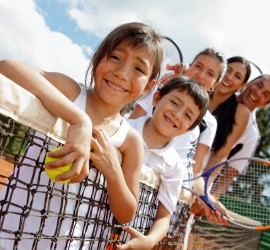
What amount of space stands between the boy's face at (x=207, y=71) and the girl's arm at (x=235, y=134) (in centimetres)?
58

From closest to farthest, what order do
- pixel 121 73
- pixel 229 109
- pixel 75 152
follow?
pixel 75 152, pixel 121 73, pixel 229 109

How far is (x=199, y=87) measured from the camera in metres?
2.52

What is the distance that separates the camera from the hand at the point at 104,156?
53.9 inches

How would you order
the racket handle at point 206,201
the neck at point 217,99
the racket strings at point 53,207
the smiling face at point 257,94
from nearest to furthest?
the racket strings at point 53,207 < the racket handle at point 206,201 < the neck at point 217,99 < the smiling face at point 257,94

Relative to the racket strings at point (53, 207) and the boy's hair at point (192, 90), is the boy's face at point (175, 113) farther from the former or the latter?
the racket strings at point (53, 207)

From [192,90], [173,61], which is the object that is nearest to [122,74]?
[192,90]

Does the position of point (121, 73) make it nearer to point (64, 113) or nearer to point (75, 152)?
point (64, 113)

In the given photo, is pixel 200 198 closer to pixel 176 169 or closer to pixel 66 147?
pixel 176 169

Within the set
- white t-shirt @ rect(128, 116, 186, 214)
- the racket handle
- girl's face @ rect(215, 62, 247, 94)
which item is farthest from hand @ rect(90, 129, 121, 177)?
girl's face @ rect(215, 62, 247, 94)

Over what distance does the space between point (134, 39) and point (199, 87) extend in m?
0.93

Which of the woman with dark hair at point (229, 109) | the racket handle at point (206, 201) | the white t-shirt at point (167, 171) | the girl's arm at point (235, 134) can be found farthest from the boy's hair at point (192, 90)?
the girl's arm at point (235, 134)

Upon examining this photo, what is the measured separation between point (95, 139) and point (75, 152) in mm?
216

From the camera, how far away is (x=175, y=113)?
2365 mm

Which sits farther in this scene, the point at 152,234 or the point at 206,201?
the point at 206,201
